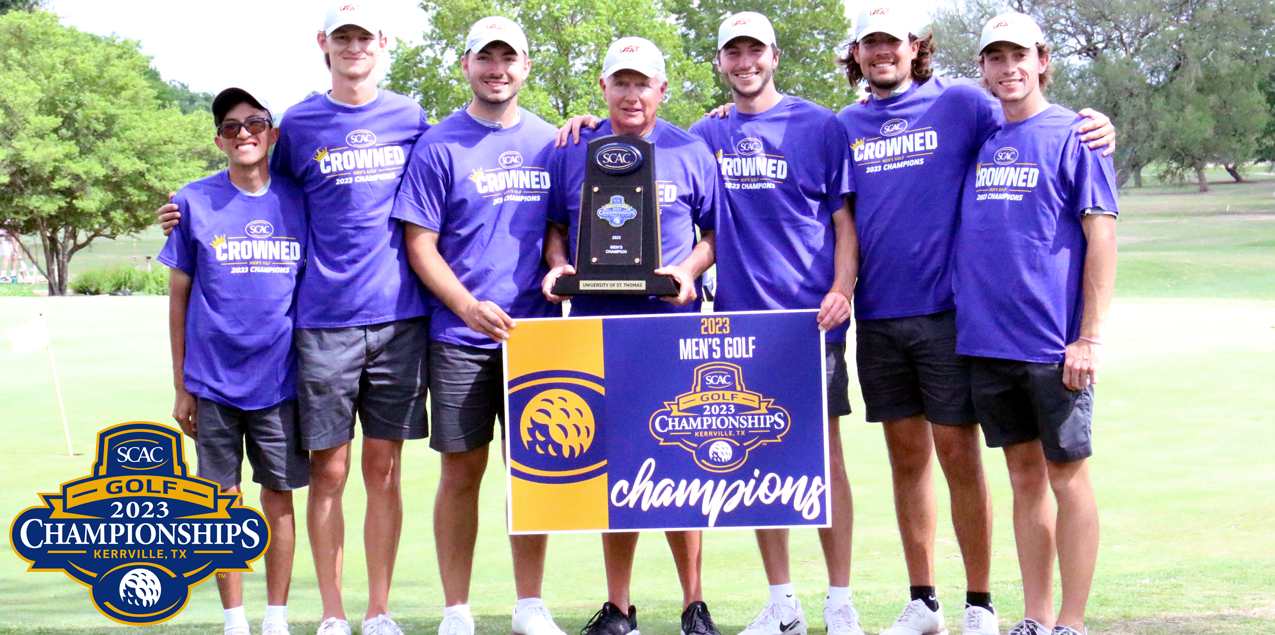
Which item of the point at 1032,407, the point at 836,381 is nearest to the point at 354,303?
the point at 836,381

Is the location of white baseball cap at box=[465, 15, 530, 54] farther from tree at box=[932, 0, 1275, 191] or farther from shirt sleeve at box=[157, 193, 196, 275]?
tree at box=[932, 0, 1275, 191]

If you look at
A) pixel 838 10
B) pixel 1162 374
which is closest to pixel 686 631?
pixel 1162 374

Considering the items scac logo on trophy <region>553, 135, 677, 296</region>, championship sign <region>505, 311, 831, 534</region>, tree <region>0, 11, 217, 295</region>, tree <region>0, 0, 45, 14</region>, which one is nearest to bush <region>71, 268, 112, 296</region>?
tree <region>0, 11, 217, 295</region>

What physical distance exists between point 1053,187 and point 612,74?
5.75ft

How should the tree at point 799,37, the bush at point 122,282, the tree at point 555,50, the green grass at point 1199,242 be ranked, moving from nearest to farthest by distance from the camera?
1. the green grass at point 1199,242
2. the bush at point 122,282
3. the tree at point 555,50
4. the tree at point 799,37

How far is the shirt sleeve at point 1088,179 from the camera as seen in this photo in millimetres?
4465

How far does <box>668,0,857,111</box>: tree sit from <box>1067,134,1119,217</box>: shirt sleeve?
46934 mm

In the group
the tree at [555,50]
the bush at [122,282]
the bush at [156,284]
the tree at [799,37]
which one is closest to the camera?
the bush at [156,284]

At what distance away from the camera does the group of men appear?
4750mm

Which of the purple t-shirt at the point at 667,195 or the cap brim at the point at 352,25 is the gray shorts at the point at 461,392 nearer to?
the purple t-shirt at the point at 667,195

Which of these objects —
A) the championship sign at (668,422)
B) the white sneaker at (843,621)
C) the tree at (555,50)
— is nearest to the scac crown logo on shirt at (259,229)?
the championship sign at (668,422)

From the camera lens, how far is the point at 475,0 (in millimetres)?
41281

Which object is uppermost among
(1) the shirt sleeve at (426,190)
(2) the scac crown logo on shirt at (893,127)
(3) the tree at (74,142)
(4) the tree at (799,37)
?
(4) the tree at (799,37)

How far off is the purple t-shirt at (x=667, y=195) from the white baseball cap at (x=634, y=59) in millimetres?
269
